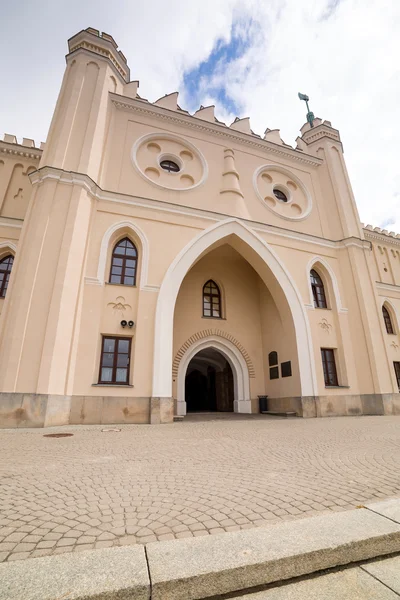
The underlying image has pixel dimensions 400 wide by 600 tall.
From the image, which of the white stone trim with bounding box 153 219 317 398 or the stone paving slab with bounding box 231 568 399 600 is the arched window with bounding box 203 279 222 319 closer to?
the white stone trim with bounding box 153 219 317 398

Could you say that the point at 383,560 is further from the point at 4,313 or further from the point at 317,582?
the point at 4,313

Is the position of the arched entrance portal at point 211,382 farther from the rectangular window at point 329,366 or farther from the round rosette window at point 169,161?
the round rosette window at point 169,161

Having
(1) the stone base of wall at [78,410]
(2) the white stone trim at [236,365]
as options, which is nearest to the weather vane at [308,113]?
(2) the white stone trim at [236,365]

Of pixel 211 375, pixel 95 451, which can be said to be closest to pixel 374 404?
pixel 211 375

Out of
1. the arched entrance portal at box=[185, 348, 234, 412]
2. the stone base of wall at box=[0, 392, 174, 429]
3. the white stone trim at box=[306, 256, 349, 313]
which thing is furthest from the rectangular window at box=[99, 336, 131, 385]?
the white stone trim at box=[306, 256, 349, 313]

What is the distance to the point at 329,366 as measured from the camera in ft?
40.4

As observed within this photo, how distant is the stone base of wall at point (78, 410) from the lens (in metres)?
7.62

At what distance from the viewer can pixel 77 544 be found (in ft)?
6.15

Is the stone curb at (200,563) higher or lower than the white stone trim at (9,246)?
lower

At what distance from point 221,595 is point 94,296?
915 centimetres

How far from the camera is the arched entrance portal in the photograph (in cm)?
1488

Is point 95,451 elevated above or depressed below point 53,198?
below

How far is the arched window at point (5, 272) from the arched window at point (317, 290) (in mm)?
13464

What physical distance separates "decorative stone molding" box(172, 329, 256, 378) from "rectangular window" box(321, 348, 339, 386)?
311cm
